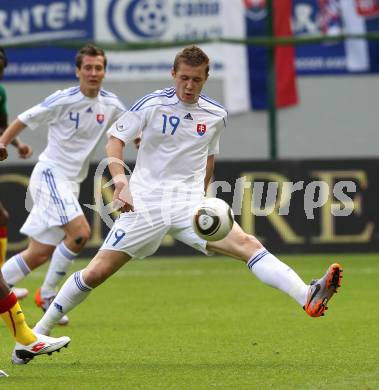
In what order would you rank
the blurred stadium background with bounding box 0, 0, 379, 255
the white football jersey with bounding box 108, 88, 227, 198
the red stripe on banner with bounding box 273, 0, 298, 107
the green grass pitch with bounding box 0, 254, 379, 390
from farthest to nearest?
the blurred stadium background with bounding box 0, 0, 379, 255 < the red stripe on banner with bounding box 273, 0, 298, 107 < the white football jersey with bounding box 108, 88, 227, 198 < the green grass pitch with bounding box 0, 254, 379, 390

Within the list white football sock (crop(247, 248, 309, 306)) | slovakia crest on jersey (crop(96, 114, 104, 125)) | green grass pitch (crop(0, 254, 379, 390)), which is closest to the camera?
green grass pitch (crop(0, 254, 379, 390))

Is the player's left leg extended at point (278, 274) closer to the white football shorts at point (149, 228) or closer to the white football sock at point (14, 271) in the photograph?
the white football shorts at point (149, 228)

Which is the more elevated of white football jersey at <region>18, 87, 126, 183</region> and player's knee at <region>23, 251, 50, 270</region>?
white football jersey at <region>18, 87, 126, 183</region>

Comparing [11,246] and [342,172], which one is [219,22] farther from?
[11,246]

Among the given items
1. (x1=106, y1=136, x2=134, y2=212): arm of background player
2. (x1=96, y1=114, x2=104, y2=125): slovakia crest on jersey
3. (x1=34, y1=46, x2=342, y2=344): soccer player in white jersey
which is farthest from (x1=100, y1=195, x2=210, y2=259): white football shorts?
(x1=96, y1=114, x2=104, y2=125): slovakia crest on jersey

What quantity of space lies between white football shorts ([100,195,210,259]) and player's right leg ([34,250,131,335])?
0.19 ft

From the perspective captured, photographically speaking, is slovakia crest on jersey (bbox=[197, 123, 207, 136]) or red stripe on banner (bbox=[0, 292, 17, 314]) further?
slovakia crest on jersey (bbox=[197, 123, 207, 136])

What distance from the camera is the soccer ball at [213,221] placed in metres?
7.19

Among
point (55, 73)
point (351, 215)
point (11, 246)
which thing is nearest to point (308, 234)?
point (351, 215)

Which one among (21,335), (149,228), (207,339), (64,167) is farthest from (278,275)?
(64,167)

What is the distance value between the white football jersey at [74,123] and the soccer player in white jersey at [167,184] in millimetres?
2431

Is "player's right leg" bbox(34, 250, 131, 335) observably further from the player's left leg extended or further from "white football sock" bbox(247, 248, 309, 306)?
"white football sock" bbox(247, 248, 309, 306)

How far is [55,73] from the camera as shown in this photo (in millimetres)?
18578

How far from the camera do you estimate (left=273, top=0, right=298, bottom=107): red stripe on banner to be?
703 inches
